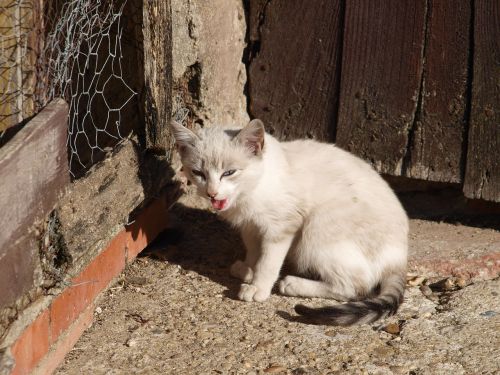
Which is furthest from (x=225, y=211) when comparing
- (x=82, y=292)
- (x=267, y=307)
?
(x=82, y=292)

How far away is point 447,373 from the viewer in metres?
3.12

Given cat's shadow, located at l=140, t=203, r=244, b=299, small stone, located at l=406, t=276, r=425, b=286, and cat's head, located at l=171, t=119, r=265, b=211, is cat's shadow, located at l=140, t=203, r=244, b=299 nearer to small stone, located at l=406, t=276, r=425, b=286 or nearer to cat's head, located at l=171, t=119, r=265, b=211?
cat's head, located at l=171, t=119, r=265, b=211

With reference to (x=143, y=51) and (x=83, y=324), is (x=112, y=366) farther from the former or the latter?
(x=143, y=51)

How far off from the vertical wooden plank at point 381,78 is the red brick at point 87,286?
150 cm

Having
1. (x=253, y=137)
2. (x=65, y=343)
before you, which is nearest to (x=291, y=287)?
→ (x=253, y=137)

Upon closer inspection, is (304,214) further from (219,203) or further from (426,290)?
(426,290)

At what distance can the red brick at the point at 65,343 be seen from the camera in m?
3.00

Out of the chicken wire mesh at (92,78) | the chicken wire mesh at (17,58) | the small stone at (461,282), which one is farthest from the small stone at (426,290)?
the chicken wire mesh at (17,58)

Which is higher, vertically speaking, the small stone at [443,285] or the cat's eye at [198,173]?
the cat's eye at [198,173]

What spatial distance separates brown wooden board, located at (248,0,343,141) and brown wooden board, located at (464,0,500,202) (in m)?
0.75

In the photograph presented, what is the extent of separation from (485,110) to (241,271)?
4.98 ft

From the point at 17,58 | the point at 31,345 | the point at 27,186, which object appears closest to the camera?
the point at 27,186

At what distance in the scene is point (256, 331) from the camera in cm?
344

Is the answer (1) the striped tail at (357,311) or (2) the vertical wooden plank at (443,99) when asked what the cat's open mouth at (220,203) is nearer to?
(1) the striped tail at (357,311)
